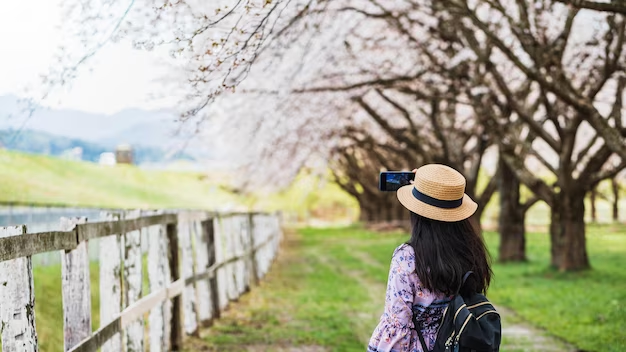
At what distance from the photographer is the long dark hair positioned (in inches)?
127

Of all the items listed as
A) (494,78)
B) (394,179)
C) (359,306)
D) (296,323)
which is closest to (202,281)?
(296,323)

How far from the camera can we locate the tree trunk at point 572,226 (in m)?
14.2

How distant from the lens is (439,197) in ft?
10.9

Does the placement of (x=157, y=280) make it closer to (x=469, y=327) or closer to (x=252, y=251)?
(x=469, y=327)

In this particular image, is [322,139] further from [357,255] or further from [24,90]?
[24,90]

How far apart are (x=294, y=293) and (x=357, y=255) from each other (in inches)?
366

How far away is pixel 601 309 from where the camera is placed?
9.82m

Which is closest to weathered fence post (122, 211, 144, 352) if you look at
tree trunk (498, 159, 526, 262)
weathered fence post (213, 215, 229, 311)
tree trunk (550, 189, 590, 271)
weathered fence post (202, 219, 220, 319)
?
weathered fence post (202, 219, 220, 319)

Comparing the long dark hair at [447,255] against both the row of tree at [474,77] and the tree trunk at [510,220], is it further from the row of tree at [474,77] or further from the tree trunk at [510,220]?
the tree trunk at [510,220]

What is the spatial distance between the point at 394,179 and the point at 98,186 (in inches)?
1959

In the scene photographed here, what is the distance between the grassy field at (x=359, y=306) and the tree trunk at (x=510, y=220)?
57 cm

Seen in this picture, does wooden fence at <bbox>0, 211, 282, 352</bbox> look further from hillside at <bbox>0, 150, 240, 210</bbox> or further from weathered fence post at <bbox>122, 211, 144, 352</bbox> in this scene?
hillside at <bbox>0, 150, 240, 210</bbox>

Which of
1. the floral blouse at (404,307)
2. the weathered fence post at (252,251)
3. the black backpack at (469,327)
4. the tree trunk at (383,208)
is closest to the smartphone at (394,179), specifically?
the floral blouse at (404,307)

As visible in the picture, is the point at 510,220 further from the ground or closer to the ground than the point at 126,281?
closer to the ground
